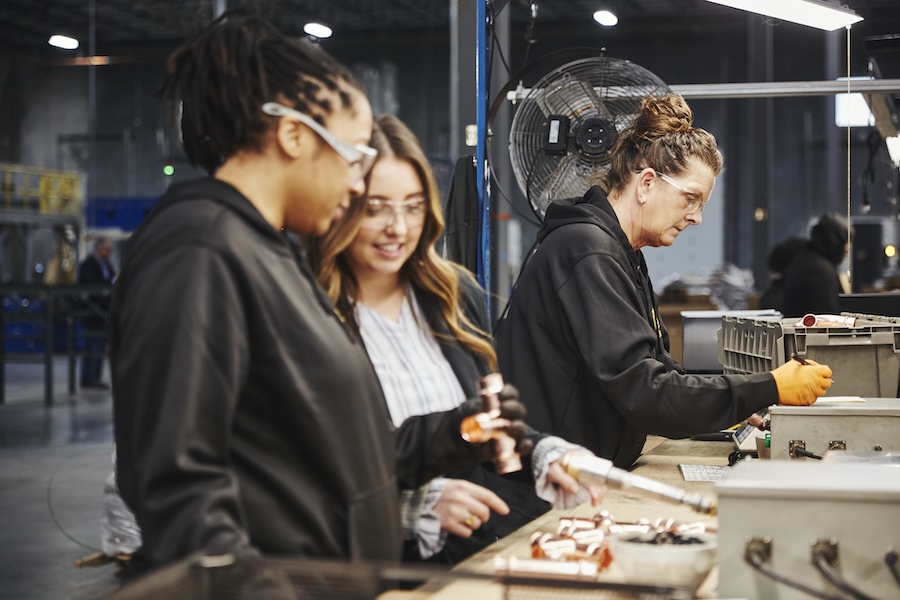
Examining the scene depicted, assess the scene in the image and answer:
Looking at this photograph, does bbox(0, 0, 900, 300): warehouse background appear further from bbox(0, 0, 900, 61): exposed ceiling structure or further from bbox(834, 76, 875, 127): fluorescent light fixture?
bbox(834, 76, 875, 127): fluorescent light fixture

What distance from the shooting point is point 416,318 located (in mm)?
1824

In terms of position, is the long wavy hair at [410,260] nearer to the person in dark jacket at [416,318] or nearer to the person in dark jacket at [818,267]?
the person in dark jacket at [416,318]

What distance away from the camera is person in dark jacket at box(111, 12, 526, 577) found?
111cm

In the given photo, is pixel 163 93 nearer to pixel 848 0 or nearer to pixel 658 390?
pixel 658 390

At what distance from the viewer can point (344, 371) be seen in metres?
1.26

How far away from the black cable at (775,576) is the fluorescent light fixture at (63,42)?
15.4 meters

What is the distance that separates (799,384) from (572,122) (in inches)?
55.4

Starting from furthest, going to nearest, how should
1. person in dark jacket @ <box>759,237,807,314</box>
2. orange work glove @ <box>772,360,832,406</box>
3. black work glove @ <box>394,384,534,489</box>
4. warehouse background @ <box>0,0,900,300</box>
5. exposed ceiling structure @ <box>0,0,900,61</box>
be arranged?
warehouse background @ <box>0,0,900,300</box> → exposed ceiling structure @ <box>0,0,900,61</box> → person in dark jacket @ <box>759,237,807,314</box> → orange work glove @ <box>772,360,832,406</box> → black work glove @ <box>394,384,534,489</box>

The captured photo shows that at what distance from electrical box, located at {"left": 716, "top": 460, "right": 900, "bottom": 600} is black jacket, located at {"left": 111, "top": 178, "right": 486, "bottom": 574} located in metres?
0.45

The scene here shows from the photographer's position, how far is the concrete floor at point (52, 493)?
179 inches

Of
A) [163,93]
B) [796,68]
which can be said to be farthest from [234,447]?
[796,68]

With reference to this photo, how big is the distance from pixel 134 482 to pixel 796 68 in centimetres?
1543

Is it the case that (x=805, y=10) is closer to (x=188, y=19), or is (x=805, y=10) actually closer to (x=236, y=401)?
(x=236, y=401)

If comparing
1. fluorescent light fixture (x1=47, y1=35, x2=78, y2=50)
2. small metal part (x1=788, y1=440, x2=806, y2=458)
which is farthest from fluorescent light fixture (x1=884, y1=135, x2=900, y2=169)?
fluorescent light fixture (x1=47, y1=35, x2=78, y2=50)
